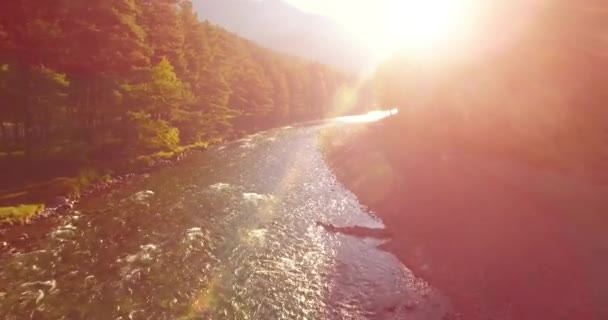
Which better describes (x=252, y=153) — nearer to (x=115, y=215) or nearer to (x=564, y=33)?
(x=115, y=215)

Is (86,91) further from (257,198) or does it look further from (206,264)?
(206,264)

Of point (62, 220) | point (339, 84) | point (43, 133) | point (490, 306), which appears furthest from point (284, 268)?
point (339, 84)

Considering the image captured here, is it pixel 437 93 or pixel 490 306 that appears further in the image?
pixel 437 93

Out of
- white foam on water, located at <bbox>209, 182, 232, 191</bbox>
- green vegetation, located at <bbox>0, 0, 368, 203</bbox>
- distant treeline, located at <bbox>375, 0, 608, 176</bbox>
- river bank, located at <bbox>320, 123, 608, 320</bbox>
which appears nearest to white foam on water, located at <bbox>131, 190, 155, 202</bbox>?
green vegetation, located at <bbox>0, 0, 368, 203</bbox>

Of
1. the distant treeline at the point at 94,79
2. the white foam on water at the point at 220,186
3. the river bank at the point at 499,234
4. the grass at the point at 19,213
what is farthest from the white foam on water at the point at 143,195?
the river bank at the point at 499,234

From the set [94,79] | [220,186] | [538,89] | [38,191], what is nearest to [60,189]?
[38,191]

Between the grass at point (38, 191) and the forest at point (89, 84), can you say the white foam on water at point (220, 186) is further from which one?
the forest at point (89, 84)

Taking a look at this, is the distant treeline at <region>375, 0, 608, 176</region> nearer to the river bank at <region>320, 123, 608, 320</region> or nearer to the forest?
the river bank at <region>320, 123, 608, 320</region>
